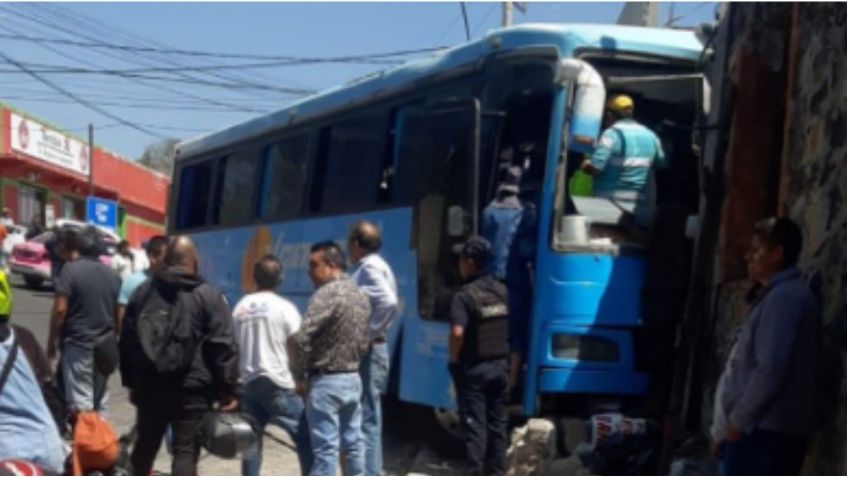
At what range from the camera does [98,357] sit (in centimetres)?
915

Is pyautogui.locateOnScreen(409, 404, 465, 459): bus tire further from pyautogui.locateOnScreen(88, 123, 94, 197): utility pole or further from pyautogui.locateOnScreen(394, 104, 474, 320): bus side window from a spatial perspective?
pyautogui.locateOnScreen(88, 123, 94, 197): utility pole

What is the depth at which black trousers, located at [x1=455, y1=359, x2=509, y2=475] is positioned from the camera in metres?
8.46

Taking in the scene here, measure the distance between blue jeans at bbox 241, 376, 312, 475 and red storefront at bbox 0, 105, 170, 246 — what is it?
32015mm

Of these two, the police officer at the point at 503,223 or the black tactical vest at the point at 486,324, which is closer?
the black tactical vest at the point at 486,324

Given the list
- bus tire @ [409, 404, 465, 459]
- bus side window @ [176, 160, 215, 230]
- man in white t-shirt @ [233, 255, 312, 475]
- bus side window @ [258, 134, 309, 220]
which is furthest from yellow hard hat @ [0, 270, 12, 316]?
bus side window @ [176, 160, 215, 230]

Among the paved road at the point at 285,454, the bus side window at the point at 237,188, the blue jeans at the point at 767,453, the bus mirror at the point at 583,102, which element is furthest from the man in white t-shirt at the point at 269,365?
the bus side window at the point at 237,188

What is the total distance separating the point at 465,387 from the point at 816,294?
2.69 metres

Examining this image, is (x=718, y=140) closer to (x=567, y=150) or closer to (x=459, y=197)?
(x=567, y=150)

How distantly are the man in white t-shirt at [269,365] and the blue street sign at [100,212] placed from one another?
22.5 meters

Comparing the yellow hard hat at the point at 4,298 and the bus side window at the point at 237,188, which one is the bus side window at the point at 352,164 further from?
the yellow hard hat at the point at 4,298

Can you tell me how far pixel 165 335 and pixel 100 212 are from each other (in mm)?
23975

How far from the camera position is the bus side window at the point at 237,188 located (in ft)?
46.7

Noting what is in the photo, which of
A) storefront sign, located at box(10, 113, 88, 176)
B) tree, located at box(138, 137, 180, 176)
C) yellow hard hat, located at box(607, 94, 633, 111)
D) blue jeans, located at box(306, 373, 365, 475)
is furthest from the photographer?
tree, located at box(138, 137, 180, 176)

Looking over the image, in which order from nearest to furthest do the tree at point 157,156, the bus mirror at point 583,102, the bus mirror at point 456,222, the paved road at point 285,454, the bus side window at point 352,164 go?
the bus mirror at point 583,102 → the bus mirror at point 456,222 → the paved road at point 285,454 → the bus side window at point 352,164 → the tree at point 157,156
